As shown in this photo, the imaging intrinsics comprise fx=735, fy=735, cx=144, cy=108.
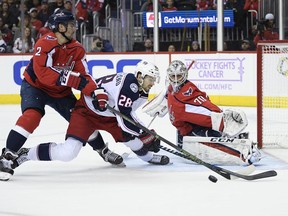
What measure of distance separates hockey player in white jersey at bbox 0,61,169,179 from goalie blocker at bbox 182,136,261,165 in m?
0.33

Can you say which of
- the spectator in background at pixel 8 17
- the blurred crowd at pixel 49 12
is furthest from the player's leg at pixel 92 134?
the spectator in background at pixel 8 17

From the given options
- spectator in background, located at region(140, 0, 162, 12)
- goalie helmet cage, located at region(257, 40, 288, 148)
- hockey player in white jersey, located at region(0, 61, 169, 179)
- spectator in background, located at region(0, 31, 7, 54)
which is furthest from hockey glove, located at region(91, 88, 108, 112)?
spectator in background, located at region(0, 31, 7, 54)

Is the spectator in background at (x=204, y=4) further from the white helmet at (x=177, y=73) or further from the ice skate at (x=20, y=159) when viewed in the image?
the ice skate at (x=20, y=159)

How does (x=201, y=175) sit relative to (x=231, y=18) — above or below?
below

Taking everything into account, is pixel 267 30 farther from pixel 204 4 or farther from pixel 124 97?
pixel 124 97

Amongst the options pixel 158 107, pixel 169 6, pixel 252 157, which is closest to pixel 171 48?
pixel 169 6

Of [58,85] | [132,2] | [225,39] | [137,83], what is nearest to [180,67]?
[137,83]

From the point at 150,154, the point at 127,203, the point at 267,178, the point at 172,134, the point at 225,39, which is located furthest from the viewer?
the point at 225,39

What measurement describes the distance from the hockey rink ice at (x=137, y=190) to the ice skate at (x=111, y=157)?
0.05 meters

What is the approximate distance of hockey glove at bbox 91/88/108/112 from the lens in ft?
14.3

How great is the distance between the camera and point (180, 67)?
5035 millimetres

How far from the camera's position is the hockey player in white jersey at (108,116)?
4449mm

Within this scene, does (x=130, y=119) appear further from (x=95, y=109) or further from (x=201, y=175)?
(x=201, y=175)

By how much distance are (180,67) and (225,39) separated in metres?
5.26
